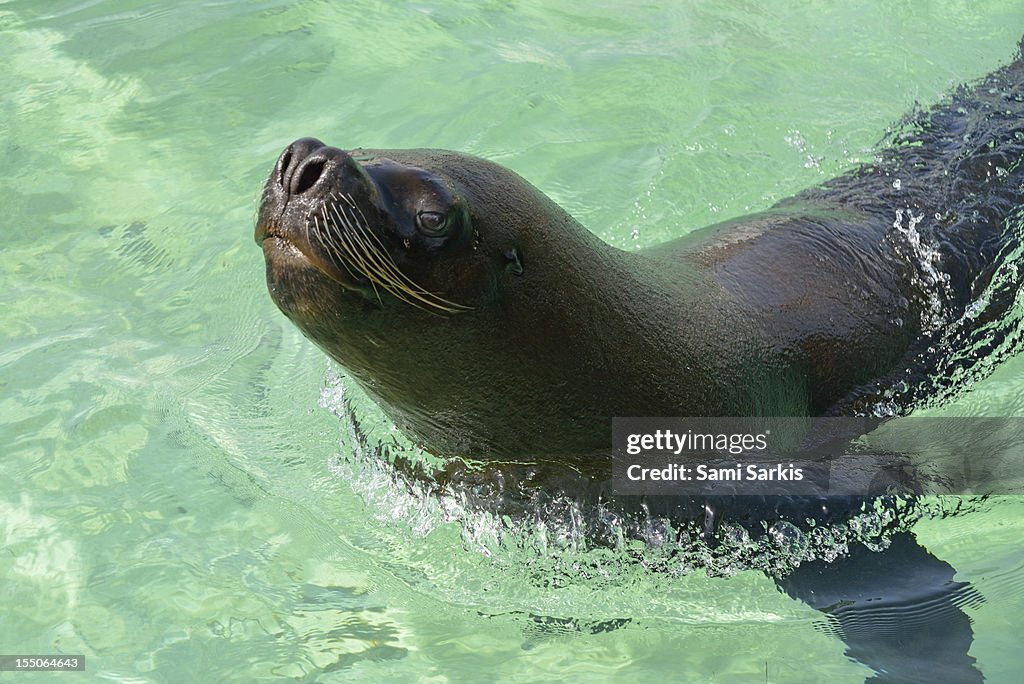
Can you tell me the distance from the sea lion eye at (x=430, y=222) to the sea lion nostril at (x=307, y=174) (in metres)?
0.29

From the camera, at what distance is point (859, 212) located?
5.30 meters

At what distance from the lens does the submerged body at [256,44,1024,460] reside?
320cm

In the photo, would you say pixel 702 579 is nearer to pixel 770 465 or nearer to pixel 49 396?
pixel 770 465

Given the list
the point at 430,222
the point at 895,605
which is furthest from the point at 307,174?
the point at 895,605

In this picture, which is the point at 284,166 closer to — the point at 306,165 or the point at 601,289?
the point at 306,165

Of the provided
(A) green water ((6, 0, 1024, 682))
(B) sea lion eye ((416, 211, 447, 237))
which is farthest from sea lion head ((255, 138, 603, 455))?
(A) green water ((6, 0, 1024, 682))

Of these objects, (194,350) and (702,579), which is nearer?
(702,579)

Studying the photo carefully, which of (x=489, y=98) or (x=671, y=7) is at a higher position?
(x=671, y=7)

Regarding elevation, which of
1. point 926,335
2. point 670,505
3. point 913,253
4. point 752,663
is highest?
point 913,253

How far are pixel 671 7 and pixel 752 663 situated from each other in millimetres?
5704

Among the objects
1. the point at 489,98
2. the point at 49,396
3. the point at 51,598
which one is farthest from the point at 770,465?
the point at 489,98

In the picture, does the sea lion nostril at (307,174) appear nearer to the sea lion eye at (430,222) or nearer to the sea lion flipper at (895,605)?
the sea lion eye at (430,222)

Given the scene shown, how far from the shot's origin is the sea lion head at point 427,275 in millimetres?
3111

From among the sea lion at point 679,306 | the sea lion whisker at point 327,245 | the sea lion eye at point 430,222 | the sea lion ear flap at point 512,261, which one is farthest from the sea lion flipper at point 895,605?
the sea lion whisker at point 327,245
